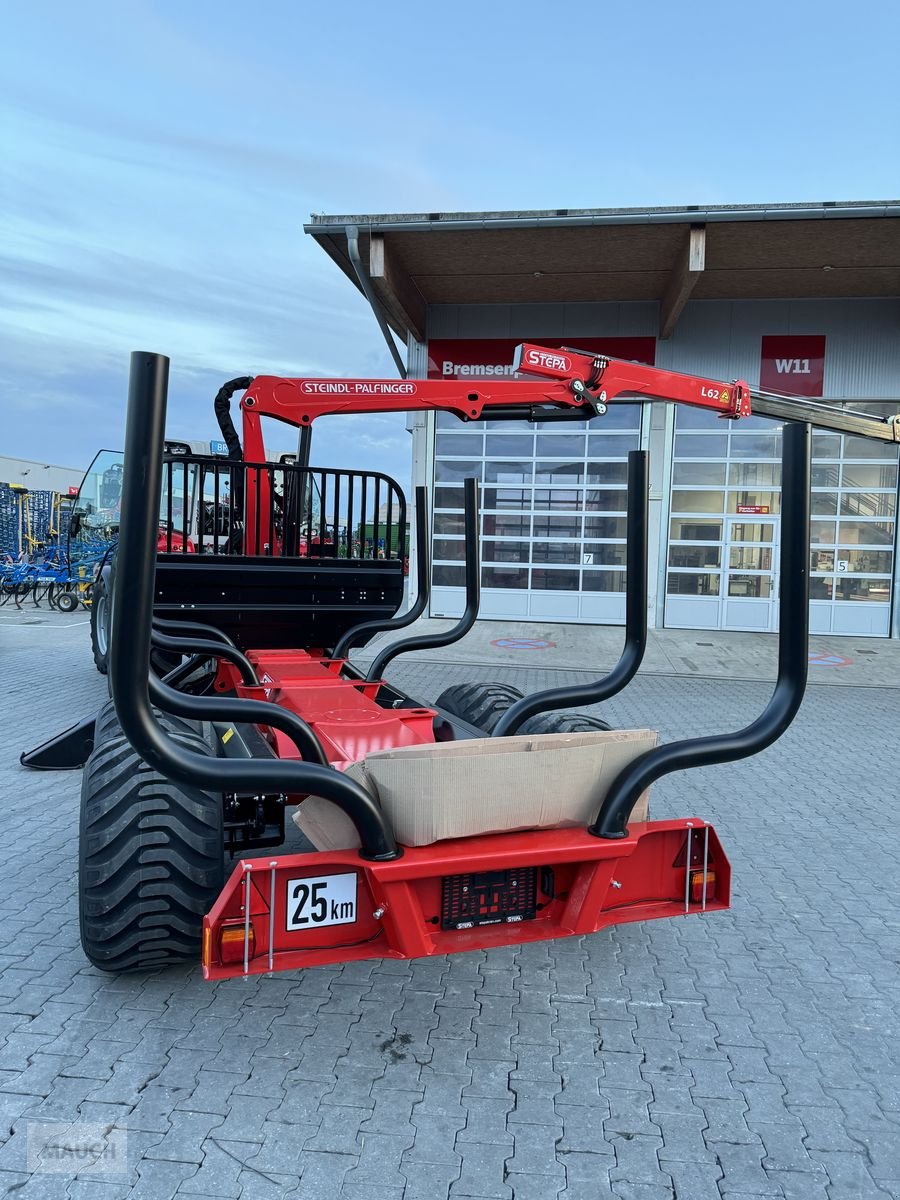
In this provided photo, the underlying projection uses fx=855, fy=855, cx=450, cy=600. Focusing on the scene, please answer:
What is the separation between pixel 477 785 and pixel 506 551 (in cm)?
1368

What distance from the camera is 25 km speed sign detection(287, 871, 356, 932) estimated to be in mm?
2586

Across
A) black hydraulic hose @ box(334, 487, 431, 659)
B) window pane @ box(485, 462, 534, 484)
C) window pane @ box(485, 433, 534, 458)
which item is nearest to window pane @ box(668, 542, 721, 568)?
window pane @ box(485, 462, 534, 484)

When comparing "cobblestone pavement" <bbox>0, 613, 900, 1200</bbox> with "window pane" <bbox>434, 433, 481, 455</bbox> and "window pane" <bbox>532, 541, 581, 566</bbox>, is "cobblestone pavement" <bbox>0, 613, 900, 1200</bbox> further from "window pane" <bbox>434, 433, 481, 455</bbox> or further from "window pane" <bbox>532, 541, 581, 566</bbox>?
"window pane" <bbox>434, 433, 481, 455</bbox>

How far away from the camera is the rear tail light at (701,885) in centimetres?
299

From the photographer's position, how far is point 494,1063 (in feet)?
8.94

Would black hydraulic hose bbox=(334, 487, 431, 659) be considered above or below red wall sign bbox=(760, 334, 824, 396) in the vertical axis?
below

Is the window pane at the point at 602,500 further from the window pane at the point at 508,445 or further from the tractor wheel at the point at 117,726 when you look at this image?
the tractor wheel at the point at 117,726

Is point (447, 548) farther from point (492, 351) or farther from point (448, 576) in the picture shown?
point (492, 351)

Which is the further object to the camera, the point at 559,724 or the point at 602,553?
the point at 602,553

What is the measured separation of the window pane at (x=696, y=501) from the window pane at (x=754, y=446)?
33.3 inches

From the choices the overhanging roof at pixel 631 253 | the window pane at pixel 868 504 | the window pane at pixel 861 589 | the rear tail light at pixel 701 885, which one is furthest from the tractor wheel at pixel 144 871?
the window pane at pixel 868 504

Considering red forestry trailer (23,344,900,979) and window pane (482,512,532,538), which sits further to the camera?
window pane (482,512,532,538)

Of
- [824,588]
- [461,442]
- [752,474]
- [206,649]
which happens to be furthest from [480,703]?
[824,588]

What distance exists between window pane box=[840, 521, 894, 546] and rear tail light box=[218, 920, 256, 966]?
15.2 m
